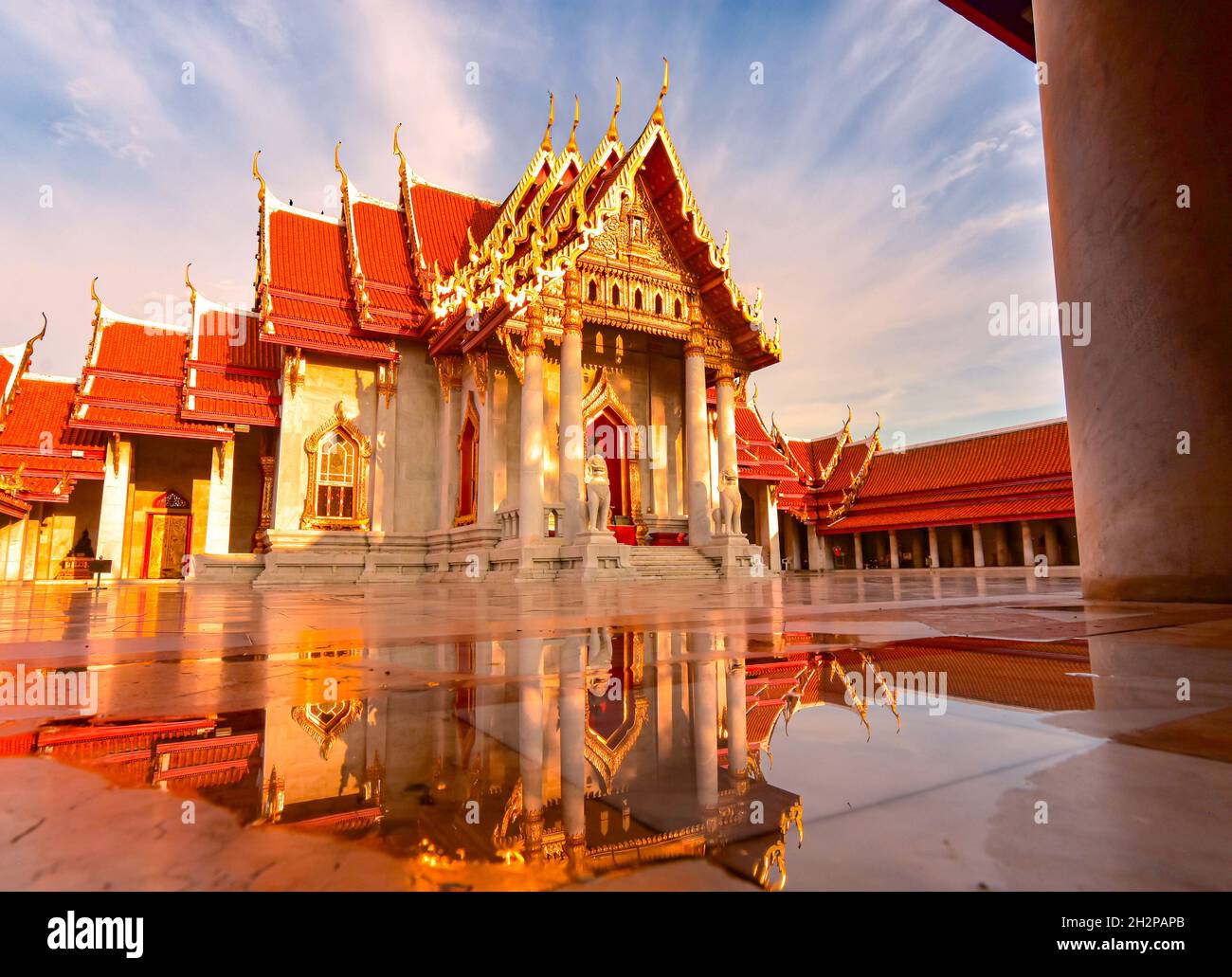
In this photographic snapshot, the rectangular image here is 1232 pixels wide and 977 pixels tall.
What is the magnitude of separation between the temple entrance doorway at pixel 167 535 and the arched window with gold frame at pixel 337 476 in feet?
23.7

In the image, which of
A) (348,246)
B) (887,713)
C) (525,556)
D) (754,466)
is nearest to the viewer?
(887,713)

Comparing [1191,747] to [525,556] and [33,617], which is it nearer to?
[33,617]

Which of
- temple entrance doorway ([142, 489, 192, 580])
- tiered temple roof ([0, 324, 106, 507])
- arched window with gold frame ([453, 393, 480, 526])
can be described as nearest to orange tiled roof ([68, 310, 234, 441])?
tiered temple roof ([0, 324, 106, 507])

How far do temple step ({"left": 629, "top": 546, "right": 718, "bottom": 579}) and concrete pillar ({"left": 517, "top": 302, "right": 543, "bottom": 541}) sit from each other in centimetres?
183

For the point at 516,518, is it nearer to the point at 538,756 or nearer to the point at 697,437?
the point at 697,437

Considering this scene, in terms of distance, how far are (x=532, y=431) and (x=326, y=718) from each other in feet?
36.0

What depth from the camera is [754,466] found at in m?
22.8

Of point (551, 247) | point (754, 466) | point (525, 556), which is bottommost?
point (525, 556)

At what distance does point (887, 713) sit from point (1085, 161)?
13.7 feet

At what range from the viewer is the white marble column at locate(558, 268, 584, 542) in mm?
11891

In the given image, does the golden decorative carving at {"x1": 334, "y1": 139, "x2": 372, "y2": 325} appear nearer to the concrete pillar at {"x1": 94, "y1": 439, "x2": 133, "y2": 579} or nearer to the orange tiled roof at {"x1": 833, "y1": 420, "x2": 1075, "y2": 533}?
the concrete pillar at {"x1": 94, "y1": 439, "x2": 133, "y2": 579}

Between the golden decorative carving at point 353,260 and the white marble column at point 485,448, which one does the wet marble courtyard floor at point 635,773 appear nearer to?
the white marble column at point 485,448

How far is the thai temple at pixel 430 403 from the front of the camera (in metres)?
12.4
